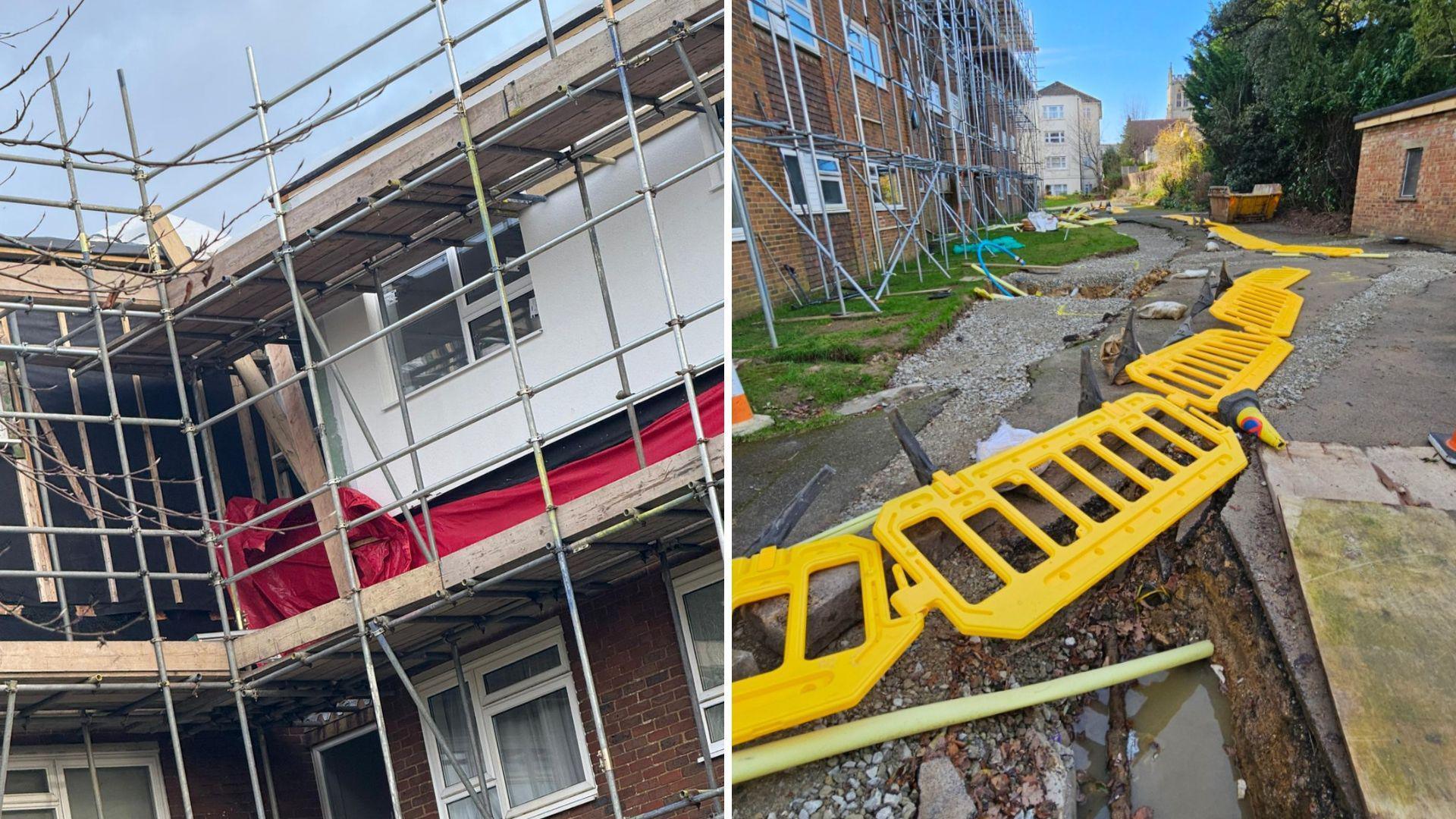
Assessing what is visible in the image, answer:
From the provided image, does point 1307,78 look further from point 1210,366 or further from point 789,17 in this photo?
point 1210,366

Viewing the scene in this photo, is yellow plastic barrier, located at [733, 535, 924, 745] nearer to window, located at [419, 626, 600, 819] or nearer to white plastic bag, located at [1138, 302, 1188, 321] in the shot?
window, located at [419, 626, 600, 819]

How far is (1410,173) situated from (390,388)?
19.2m

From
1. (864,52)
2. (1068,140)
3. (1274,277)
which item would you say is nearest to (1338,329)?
(1274,277)

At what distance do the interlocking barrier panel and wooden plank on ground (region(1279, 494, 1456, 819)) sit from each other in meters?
7.72

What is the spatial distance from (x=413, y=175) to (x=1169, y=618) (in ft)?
18.3

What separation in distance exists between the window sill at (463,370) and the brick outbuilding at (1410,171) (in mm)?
15708

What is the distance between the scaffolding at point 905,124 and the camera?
1200 centimetres

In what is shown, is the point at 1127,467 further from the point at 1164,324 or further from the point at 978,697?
the point at 1164,324

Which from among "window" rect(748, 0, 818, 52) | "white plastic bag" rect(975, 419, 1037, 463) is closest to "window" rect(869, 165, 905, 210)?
"window" rect(748, 0, 818, 52)

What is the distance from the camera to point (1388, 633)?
360 cm

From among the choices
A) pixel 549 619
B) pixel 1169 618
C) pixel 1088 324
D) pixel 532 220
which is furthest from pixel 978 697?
pixel 1088 324

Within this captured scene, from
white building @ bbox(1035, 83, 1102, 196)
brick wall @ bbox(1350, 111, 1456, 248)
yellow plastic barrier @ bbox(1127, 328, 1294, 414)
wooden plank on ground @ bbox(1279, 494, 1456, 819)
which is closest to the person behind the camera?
wooden plank on ground @ bbox(1279, 494, 1456, 819)

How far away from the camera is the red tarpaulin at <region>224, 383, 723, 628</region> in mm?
7258

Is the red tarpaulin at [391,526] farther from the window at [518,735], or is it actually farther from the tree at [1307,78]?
the tree at [1307,78]
